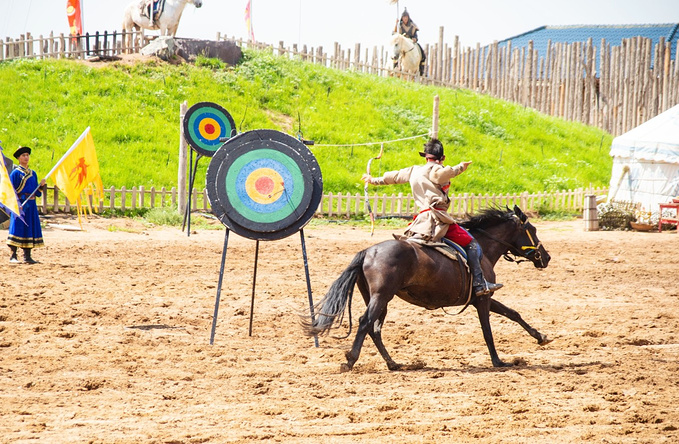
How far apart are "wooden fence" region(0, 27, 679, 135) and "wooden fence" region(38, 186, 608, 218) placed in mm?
8896

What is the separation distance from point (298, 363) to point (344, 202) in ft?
48.5

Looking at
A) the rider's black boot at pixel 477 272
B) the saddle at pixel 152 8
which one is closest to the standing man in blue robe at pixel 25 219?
the rider's black boot at pixel 477 272

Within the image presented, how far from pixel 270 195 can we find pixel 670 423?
177 inches

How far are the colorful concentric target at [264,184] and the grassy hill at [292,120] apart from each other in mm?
13482

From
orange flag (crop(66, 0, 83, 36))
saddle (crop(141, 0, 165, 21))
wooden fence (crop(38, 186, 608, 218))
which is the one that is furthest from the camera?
saddle (crop(141, 0, 165, 21))

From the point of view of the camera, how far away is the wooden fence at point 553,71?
29.2m

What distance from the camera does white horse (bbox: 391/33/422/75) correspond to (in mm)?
33969

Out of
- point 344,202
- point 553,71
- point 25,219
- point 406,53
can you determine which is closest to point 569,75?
point 553,71

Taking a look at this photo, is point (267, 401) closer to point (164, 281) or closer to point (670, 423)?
point (670, 423)

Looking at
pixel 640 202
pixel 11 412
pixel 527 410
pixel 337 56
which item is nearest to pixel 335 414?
pixel 527 410

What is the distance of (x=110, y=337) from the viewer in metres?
7.84

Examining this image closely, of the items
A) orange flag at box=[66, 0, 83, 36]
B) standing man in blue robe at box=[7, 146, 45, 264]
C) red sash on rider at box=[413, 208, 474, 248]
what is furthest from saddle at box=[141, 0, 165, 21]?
red sash on rider at box=[413, 208, 474, 248]

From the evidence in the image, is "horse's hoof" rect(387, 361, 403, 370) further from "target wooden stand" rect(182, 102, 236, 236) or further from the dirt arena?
"target wooden stand" rect(182, 102, 236, 236)

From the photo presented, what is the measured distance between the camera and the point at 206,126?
15.0 metres
